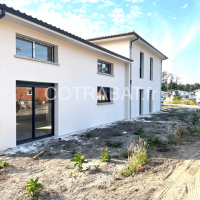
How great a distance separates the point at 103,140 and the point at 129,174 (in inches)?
125

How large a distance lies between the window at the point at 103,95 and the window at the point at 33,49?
396 centimetres

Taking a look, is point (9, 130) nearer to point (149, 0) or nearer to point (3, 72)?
point (3, 72)

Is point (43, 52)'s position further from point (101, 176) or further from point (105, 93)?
point (101, 176)

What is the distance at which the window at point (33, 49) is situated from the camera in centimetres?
618

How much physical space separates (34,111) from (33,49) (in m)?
2.40

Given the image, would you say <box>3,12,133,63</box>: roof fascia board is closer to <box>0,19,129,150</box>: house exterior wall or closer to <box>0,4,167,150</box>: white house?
<box>0,4,167,150</box>: white house

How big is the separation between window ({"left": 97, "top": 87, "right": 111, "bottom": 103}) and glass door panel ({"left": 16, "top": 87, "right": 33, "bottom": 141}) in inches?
185

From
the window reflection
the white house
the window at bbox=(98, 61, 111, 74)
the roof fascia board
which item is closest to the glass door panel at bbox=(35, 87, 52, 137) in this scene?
the white house

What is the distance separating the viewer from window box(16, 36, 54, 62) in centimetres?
618

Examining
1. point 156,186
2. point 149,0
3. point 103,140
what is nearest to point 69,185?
point 156,186

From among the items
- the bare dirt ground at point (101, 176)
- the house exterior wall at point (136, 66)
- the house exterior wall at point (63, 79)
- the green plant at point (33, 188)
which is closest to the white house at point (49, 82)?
the house exterior wall at point (63, 79)

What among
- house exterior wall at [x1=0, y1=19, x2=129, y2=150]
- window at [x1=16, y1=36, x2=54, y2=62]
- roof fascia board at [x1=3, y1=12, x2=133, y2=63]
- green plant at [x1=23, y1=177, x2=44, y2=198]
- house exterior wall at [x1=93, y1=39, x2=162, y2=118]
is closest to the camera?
green plant at [x1=23, y1=177, x2=44, y2=198]

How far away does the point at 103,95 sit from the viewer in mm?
11078

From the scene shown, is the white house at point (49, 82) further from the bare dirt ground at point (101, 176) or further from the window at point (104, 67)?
the bare dirt ground at point (101, 176)
